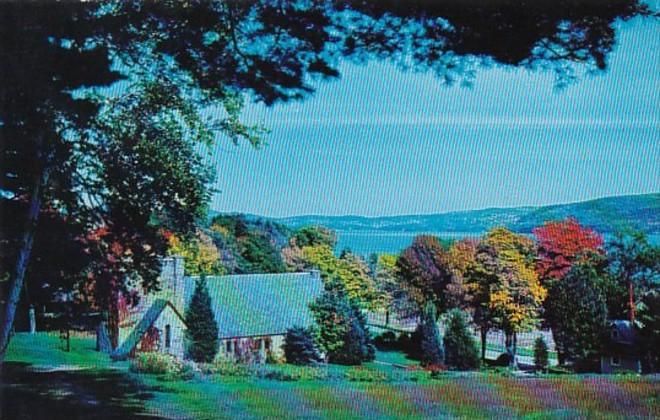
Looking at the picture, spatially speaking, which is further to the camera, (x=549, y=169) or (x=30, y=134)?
(x=30, y=134)

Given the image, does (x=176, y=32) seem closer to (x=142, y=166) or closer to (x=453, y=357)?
(x=142, y=166)

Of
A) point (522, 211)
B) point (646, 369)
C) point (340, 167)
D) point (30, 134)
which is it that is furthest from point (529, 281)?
point (30, 134)

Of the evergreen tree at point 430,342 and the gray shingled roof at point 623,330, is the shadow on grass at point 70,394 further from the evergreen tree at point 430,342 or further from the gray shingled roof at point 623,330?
the gray shingled roof at point 623,330

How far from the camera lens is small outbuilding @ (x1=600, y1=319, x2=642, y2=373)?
180cm

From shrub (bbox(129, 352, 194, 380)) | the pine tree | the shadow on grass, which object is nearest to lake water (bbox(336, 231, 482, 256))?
the pine tree

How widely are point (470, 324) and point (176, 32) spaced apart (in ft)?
3.31

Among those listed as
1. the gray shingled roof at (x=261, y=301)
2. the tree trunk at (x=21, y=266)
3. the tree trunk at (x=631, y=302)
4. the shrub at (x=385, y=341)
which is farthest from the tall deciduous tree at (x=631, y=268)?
the tree trunk at (x=21, y=266)

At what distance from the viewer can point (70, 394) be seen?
6.43ft

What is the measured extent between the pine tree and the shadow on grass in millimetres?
141

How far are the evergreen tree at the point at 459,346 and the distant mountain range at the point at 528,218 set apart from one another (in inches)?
8.5

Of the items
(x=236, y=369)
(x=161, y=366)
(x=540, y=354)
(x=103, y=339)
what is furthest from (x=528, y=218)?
(x=103, y=339)

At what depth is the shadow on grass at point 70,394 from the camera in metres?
1.93

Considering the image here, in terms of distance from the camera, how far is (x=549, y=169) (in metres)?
1.84

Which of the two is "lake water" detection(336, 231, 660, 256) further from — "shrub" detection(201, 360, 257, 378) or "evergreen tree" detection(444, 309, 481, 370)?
"shrub" detection(201, 360, 257, 378)
